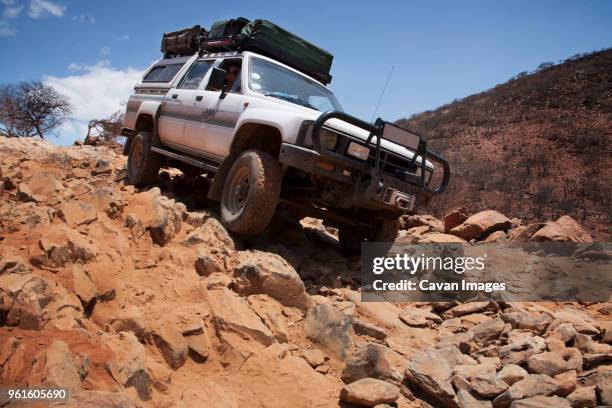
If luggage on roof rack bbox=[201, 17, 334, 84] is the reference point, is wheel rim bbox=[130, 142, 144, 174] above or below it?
below

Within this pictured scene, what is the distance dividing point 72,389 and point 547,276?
4.70 m

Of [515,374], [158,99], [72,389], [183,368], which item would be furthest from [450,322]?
[158,99]

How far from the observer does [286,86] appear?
5402 millimetres

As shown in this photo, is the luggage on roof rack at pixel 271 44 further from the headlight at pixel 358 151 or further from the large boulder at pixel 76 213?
the large boulder at pixel 76 213

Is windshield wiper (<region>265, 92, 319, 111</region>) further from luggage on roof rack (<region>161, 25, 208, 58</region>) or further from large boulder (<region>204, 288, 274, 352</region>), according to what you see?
large boulder (<region>204, 288, 274, 352</region>)

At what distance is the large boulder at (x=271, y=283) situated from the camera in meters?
3.68

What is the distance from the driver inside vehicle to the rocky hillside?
7856mm

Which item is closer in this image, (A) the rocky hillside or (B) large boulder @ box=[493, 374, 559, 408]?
(B) large boulder @ box=[493, 374, 559, 408]

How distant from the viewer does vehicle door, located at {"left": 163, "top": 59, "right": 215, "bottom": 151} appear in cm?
570

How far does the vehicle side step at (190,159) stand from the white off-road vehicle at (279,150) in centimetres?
1

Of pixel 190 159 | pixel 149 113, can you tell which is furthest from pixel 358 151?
pixel 149 113

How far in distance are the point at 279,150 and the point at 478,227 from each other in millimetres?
3050

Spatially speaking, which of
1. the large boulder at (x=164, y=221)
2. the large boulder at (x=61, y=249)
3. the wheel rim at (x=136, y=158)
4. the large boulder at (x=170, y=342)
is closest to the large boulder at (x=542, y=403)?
the large boulder at (x=170, y=342)

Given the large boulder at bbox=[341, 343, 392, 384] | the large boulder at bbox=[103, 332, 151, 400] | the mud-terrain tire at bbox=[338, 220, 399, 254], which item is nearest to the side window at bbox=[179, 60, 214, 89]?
the mud-terrain tire at bbox=[338, 220, 399, 254]
